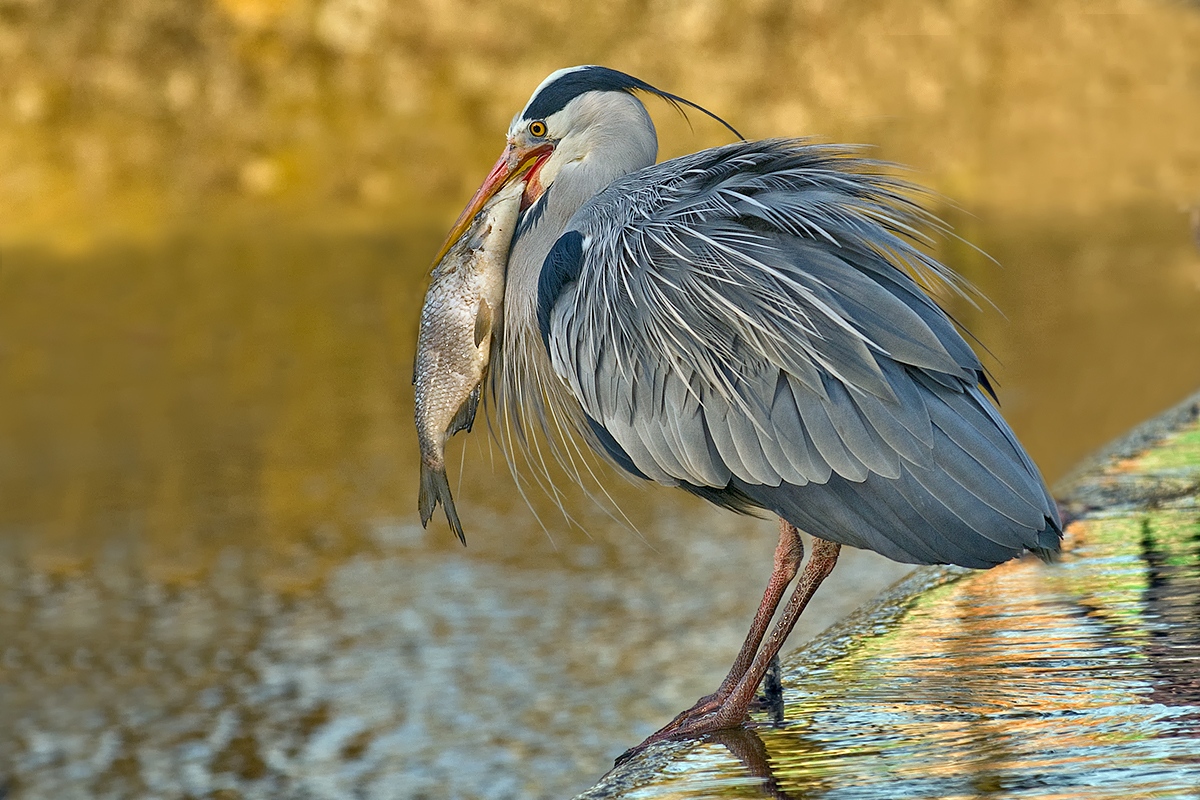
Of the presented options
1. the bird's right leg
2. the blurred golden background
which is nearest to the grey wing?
the bird's right leg

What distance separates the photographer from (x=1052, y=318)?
552 inches

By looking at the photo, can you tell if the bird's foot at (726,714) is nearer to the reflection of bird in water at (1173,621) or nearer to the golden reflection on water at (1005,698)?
the golden reflection on water at (1005,698)

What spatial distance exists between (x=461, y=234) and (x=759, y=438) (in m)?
1.15

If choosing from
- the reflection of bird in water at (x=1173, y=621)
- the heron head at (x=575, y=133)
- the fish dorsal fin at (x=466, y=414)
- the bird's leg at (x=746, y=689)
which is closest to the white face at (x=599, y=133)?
the heron head at (x=575, y=133)

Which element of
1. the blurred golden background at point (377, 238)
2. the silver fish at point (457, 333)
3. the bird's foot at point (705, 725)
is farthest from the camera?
the blurred golden background at point (377, 238)

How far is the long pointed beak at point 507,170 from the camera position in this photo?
157 inches

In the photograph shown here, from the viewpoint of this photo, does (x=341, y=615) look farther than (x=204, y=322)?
No

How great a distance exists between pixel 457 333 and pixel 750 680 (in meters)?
1.19

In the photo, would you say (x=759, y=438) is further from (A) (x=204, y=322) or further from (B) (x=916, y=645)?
(A) (x=204, y=322)

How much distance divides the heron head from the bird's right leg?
3.47ft

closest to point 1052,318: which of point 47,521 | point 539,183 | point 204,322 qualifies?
point 204,322

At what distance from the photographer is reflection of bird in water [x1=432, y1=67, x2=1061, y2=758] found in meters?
3.19

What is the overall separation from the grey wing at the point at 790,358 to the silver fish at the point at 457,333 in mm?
285

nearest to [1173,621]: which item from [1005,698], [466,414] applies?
[1005,698]
